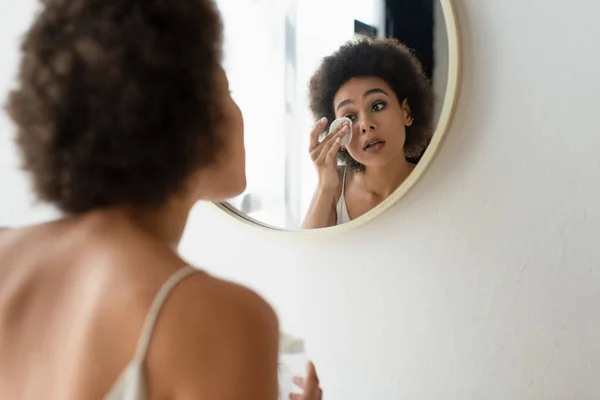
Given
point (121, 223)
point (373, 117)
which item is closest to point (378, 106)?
point (373, 117)

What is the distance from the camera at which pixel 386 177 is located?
98 centimetres

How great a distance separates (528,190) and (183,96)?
0.62 metres

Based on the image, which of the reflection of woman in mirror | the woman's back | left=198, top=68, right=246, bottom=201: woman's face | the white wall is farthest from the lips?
the woman's back

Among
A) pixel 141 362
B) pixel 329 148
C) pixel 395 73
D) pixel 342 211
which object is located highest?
pixel 395 73

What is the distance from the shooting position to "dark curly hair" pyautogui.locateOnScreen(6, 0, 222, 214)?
0.50m

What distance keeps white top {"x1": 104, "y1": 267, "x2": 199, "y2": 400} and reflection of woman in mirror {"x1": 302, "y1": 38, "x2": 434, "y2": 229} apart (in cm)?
54

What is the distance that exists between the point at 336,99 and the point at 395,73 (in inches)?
4.4

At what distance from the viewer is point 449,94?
909mm

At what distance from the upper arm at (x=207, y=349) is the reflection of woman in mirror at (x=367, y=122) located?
0.54 meters

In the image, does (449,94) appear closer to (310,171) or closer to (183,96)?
(310,171)

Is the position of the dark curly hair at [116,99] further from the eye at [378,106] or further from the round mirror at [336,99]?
the eye at [378,106]

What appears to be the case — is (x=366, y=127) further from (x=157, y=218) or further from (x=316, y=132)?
(x=157, y=218)

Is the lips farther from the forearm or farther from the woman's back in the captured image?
the woman's back

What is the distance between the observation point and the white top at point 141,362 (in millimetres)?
480
